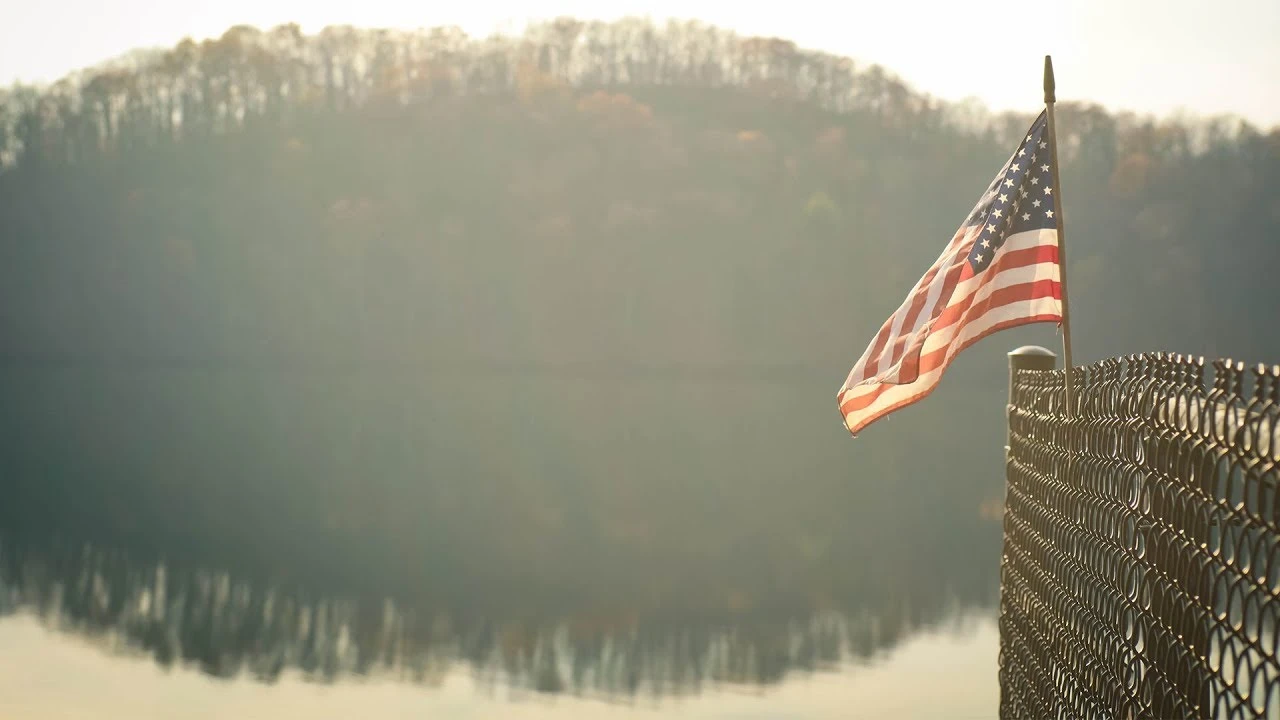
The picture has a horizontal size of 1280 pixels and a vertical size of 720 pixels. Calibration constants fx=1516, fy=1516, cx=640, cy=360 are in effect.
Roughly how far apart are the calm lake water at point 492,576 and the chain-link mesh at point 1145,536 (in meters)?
3.99

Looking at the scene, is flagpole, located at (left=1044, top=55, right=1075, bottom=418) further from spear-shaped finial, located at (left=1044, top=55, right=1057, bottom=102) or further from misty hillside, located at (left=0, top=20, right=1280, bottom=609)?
misty hillside, located at (left=0, top=20, right=1280, bottom=609)

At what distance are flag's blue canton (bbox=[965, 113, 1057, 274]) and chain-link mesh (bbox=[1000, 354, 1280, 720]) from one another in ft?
1.57

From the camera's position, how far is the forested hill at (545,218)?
66.8m

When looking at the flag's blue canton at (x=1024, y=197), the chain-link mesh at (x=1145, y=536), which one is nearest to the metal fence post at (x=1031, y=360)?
the chain-link mesh at (x=1145, y=536)

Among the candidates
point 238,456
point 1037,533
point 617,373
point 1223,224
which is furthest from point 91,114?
point 1037,533

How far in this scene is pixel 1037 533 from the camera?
15.3 feet

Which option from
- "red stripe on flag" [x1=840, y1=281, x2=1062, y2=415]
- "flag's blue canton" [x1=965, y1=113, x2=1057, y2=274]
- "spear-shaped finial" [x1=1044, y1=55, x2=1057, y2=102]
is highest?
"spear-shaped finial" [x1=1044, y1=55, x2=1057, y2=102]

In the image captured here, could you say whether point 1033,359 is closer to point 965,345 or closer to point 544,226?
point 965,345

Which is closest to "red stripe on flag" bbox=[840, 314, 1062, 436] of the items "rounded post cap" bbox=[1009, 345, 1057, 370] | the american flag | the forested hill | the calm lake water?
the american flag

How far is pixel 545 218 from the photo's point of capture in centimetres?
7206

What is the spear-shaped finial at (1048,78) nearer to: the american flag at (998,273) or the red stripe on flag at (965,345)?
the american flag at (998,273)

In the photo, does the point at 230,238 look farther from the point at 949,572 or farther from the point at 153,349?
the point at 949,572

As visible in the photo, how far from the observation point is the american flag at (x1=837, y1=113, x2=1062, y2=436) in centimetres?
464

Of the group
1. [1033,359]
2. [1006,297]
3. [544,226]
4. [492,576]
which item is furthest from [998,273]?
[544,226]
